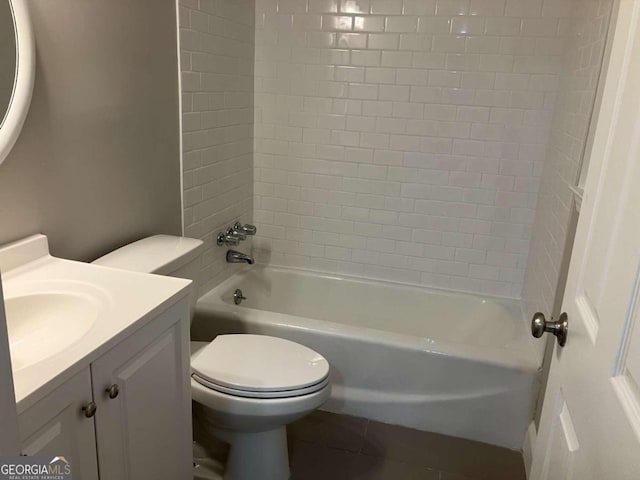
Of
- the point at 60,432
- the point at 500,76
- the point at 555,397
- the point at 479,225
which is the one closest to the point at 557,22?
the point at 500,76

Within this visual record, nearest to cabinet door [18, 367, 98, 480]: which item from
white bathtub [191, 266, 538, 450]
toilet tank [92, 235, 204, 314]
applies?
toilet tank [92, 235, 204, 314]

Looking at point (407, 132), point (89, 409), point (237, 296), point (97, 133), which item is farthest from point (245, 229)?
point (89, 409)

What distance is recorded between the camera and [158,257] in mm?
1688

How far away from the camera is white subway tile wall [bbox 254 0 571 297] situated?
7.98ft

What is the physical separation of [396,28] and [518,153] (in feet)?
2.70

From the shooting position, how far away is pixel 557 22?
2328 millimetres

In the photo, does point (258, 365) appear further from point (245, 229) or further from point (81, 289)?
point (245, 229)

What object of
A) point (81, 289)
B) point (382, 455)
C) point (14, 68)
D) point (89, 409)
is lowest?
point (382, 455)

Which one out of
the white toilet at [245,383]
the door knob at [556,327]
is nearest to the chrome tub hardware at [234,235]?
the white toilet at [245,383]

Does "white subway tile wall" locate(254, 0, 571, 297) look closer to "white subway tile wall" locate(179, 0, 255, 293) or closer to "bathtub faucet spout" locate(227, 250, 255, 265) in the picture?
"white subway tile wall" locate(179, 0, 255, 293)

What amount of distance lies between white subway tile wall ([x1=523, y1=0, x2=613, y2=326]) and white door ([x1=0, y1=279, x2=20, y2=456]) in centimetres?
175

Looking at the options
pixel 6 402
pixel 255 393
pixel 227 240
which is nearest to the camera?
pixel 6 402

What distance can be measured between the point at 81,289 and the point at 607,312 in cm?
115

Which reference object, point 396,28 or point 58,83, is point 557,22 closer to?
point 396,28
